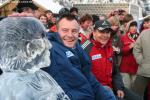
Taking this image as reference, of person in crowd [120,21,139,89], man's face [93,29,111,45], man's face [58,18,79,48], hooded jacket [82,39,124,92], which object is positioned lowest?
person in crowd [120,21,139,89]

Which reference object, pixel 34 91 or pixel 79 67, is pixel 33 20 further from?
pixel 79 67

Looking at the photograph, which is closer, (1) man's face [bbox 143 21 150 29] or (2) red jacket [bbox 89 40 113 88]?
(2) red jacket [bbox 89 40 113 88]

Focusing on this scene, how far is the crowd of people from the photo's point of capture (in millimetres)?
2068

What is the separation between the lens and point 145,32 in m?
6.86

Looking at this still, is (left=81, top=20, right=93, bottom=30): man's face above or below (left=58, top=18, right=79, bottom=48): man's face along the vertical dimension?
below

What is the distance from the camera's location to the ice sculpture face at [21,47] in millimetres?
2070

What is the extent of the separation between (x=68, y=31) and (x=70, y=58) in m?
0.37

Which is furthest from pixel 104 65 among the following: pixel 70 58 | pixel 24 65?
pixel 24 65

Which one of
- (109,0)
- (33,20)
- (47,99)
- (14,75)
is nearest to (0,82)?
(14,75)

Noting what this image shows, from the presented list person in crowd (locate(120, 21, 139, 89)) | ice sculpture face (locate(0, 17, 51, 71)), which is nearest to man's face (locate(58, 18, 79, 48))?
ice sculpture face (locate(0, 17, 51, 71))

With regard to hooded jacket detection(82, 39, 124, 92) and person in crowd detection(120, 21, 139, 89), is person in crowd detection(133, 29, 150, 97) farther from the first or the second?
hooded jacket detection(82, 39, 124, 92)

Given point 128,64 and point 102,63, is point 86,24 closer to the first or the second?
point 128,64

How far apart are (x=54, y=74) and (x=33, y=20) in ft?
3.36

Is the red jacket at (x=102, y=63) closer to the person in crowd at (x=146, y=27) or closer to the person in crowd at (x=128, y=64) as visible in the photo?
the person in crowd at (x=128, y=64)
